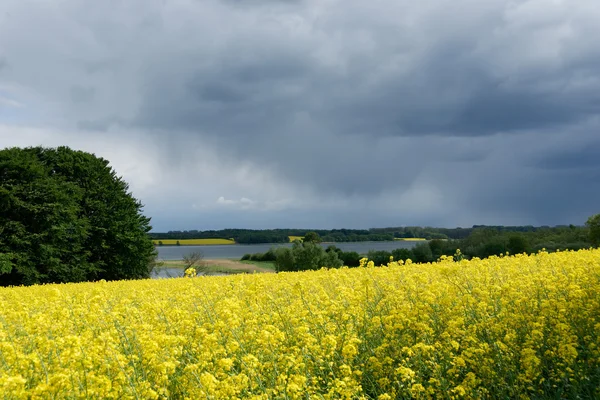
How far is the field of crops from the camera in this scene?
195 inches

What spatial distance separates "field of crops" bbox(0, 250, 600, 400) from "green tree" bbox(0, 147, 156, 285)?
25656mm

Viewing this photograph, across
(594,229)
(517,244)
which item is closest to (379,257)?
(517,244)

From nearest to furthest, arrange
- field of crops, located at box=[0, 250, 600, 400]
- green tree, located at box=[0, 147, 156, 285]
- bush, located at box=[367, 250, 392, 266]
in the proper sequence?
field of crops, located at box=[0, 250, 600, 400]
green tree, located at box=[0, 147, 156, 285]
bush, located at box=[367, 250, 392, 266]

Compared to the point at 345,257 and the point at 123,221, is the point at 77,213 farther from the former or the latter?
the point at 345,257

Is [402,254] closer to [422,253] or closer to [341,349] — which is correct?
[422,253]

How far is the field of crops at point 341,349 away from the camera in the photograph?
4953 millimetres

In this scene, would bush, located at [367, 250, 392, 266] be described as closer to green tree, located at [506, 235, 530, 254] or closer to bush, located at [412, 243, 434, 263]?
bush, located at [412, 243, 434, 263]

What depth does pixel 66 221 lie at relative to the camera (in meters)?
33.1

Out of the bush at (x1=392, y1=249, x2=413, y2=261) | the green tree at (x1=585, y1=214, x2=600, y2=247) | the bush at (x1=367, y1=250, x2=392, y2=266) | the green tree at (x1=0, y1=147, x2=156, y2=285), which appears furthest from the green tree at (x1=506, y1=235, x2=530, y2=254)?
the green tree at (x1=0, y1=147, x2=156, y2=285)

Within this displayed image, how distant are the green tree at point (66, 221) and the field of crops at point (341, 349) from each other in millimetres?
25656

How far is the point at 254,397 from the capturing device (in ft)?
14.0

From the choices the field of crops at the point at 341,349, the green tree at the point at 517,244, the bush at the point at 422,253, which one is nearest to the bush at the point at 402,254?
the bush at the point at 422,253

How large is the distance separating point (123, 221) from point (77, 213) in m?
3.30

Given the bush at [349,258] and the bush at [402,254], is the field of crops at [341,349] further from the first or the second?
the bush at [349,258]
